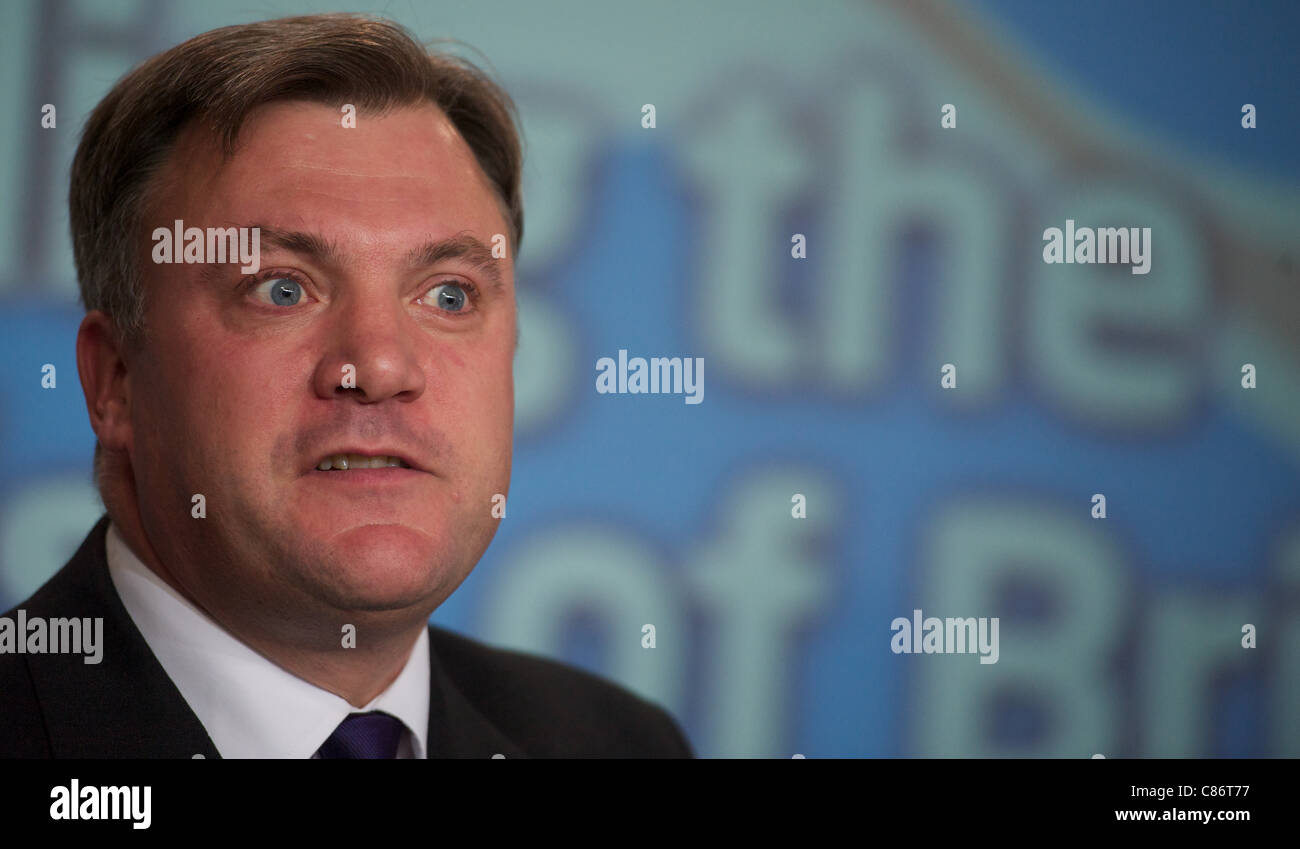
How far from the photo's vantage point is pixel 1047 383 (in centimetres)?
216

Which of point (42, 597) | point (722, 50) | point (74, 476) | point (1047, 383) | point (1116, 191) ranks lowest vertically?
point (42, 597)

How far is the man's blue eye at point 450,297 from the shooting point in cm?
157

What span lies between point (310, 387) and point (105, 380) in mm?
339

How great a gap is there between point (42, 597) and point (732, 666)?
1.07 meters

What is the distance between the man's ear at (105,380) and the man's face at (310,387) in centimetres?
4

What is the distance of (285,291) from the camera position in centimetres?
150

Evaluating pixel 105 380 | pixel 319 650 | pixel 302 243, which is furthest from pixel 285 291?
pixel 319 650

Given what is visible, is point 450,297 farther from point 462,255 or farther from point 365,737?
point 365,737

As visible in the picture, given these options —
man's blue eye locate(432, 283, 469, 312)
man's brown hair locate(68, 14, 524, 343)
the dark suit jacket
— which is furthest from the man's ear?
man's blue eye locate(432, 283, 469, 312)

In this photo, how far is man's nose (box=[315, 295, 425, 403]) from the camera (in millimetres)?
1441

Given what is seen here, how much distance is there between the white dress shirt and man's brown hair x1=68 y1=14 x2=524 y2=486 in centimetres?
27
